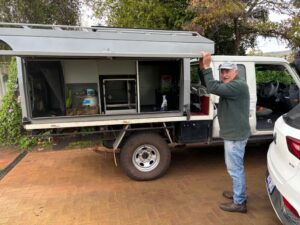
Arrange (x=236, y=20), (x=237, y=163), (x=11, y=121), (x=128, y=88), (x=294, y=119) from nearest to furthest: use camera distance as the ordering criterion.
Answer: (x=294, y=119)
(x=237, y=163)
(x=128, y=88)
(x=11, y=121)
(x=236, y=20)

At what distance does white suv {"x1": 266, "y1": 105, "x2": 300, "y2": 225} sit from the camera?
2438 millimetres

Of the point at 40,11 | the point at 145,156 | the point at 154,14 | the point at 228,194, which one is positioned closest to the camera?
the point at 228,194

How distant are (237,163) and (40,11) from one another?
34.6ft

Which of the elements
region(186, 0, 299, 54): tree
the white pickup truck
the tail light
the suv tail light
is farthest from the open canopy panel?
region(186, 0, 299, 54): tree

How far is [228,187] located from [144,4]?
6.09m

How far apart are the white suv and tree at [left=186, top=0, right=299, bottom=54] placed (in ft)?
14.6

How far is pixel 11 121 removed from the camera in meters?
6.74

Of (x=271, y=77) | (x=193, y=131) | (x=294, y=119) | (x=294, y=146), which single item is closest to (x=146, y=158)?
(x=193, y=131)

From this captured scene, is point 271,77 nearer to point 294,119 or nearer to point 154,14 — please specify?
point 294,119

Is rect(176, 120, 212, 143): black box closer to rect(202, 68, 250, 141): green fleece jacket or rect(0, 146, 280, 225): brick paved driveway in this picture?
rect(0, 146, 280, 225): brick paved driveway

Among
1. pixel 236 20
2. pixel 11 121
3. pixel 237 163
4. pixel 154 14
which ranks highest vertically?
pixel 154 14

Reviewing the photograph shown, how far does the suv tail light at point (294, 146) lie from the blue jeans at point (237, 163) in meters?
0.82

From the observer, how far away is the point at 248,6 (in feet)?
25.4

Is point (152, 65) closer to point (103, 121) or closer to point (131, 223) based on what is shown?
point (103, 121)
